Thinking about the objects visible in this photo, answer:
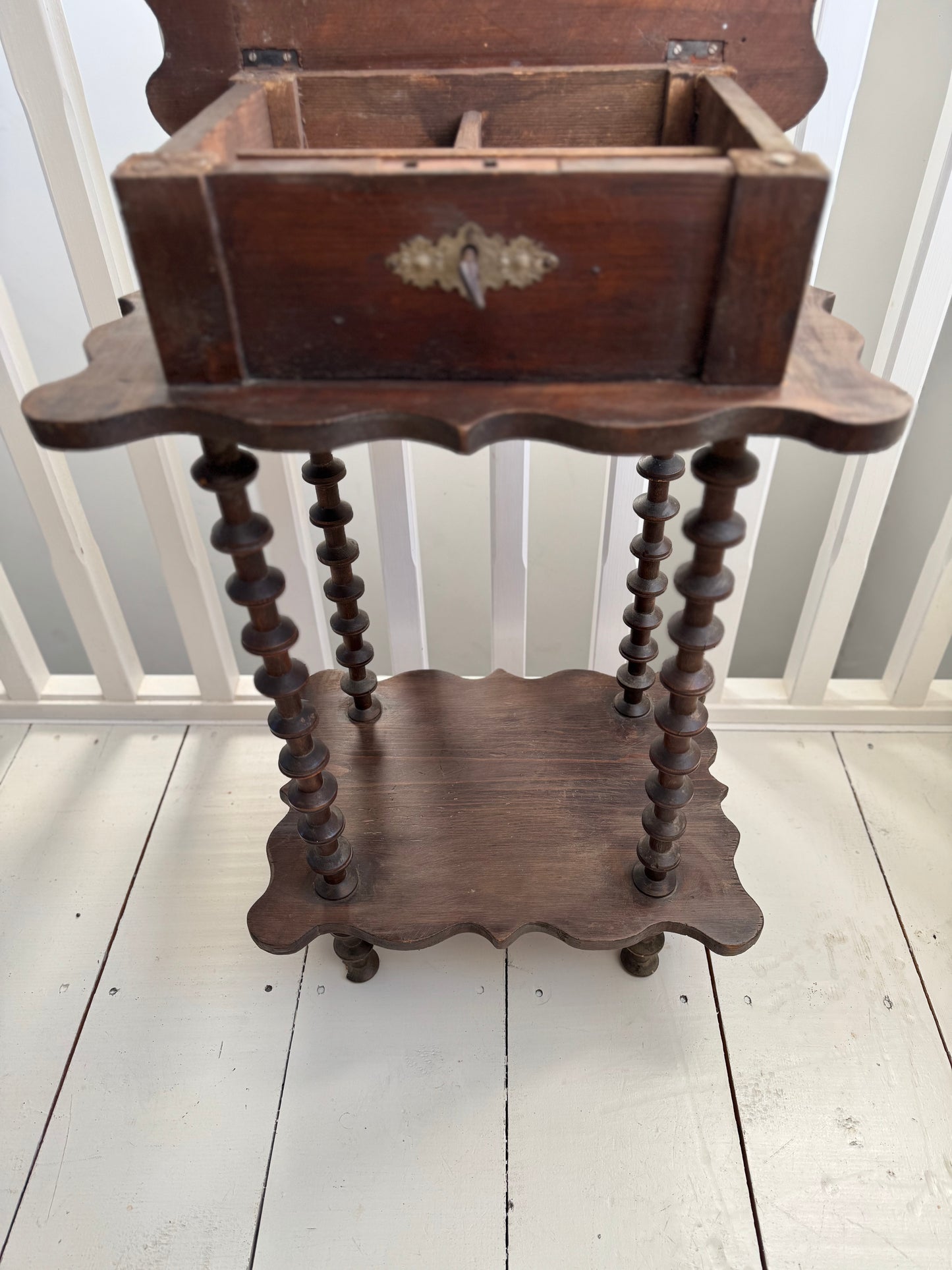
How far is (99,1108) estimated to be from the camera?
48.3 inches

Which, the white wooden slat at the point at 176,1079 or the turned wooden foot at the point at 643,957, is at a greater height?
the turned wooden foot at the point at 643,957

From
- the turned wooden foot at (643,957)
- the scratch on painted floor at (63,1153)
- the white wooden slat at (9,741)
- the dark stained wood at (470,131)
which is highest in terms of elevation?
the dark stained wood at (470,131)

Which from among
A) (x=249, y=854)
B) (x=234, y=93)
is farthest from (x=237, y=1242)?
(x=234, y=93)

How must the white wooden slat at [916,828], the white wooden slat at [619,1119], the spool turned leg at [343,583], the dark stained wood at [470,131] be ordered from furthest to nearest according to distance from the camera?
1. the white wooden slat at [916,828]
2. the spool turned leg at [343,583]
3. the white wooden slat at [619,1119]
4. the dark stained wood at [470,131]

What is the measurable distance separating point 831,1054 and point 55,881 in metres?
1.21

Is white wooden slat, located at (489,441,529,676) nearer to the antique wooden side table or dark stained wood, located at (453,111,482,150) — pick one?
the antique wooden side table

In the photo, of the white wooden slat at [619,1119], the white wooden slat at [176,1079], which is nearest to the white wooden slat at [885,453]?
the white wooden slat at [619,1119]

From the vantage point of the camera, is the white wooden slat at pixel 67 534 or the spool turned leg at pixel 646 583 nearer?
the spool turned leg at pixel 646 583

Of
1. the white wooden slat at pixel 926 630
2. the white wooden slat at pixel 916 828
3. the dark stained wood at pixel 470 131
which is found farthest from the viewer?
the white wooden slat at pixel 926 630

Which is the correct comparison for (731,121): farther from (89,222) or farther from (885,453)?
(89,222)

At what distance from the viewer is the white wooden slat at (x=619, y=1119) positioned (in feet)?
3.61

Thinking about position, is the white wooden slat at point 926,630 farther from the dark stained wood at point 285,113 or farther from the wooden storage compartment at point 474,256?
the dark stained wood at point 285,113

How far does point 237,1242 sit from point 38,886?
66cm

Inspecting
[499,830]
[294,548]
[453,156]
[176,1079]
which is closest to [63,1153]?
[176,1079]
